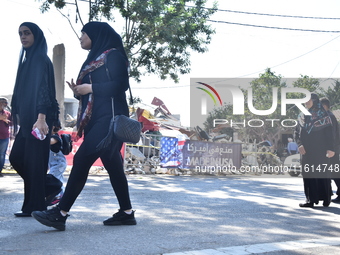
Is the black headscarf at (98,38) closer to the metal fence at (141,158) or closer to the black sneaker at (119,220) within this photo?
the black sneaker at (119,220)

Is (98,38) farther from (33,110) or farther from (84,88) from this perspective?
(33,110)

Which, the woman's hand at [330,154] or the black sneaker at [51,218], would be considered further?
the woman's hand at [330,154]

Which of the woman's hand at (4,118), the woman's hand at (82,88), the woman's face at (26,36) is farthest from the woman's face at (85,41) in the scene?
the woman's hand at (4,118)

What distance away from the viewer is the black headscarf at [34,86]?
5543 millimetres

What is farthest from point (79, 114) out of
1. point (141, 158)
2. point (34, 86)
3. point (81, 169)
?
point (141, 158)

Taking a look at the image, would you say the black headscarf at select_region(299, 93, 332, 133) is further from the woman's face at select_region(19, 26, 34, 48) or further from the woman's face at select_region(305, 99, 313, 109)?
the woman's face at select_region(19, 26, 34, 48)

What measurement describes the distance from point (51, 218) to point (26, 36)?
79.6 inches

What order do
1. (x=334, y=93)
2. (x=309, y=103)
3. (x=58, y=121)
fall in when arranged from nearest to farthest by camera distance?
(x=58, y=121)
(x=309, y=103)
(x=334, y=93)

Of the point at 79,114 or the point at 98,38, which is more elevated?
the point at 98,38

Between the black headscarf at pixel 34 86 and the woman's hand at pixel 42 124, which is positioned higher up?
the black headscarf at pixel 34 86

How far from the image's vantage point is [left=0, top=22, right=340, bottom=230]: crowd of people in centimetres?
490

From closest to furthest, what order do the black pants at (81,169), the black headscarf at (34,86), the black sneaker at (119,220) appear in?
the black pants at (81,169)
the black sneaker at (119,220)
the black headscarf at (34,86)

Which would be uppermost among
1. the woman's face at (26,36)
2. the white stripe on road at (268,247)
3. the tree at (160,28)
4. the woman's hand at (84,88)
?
the tree at (160,28)

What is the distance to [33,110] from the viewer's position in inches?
219
